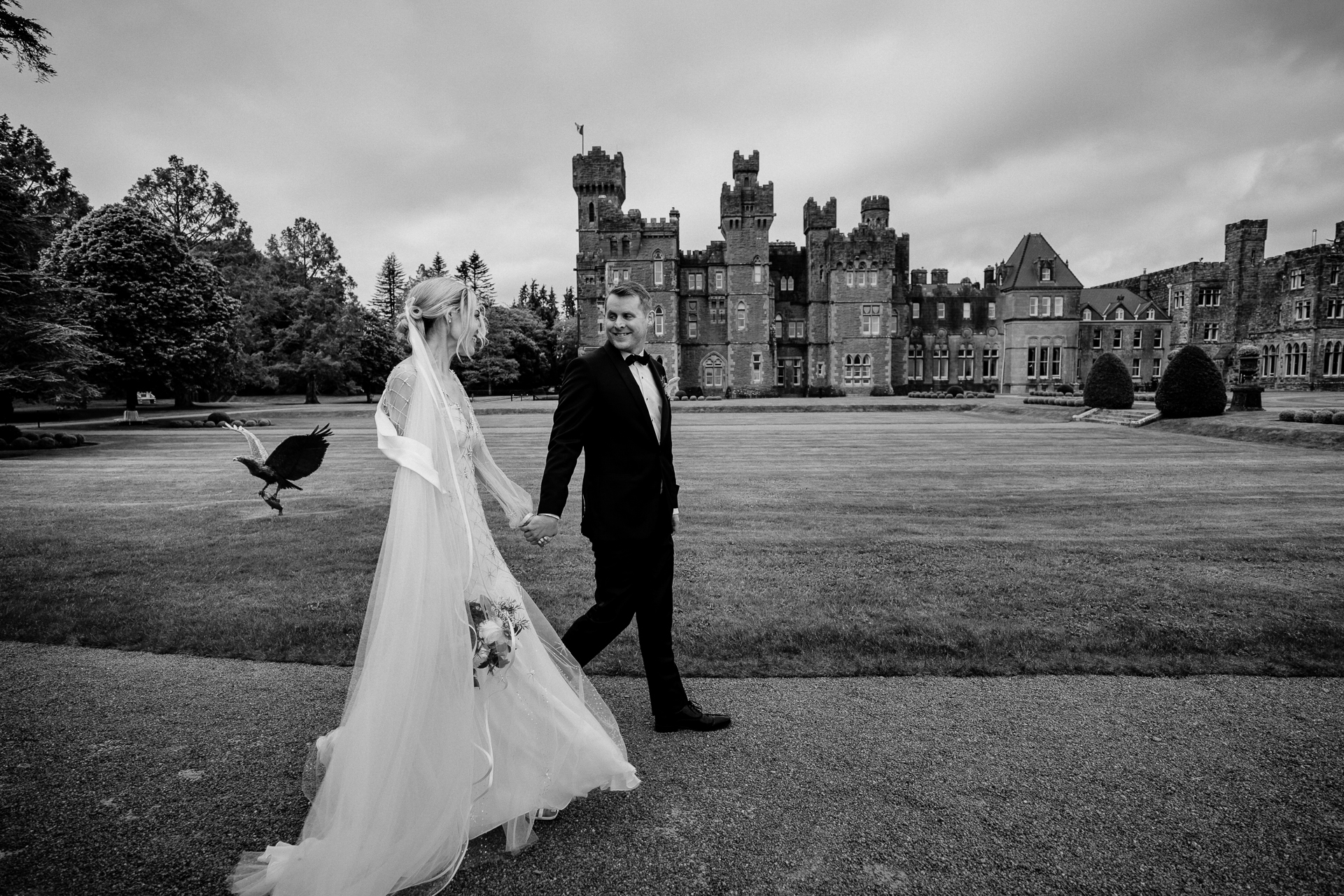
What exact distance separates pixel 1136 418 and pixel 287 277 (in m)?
60.6

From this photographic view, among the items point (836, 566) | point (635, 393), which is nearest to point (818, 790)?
point (635, 393)

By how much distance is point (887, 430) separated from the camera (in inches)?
998

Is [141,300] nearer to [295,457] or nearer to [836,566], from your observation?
[295,457]

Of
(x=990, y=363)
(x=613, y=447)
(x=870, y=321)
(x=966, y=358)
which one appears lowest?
(x=613, y=447)

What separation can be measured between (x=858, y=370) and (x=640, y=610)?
198ft

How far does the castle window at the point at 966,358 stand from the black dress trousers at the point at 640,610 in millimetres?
71679

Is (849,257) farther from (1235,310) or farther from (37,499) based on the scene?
(37,499)

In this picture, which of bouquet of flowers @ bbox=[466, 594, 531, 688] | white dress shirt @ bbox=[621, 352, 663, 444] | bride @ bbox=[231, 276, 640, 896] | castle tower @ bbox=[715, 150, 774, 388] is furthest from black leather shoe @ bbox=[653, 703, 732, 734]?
castle tower @ bbox=[715, 150, 774, 388]

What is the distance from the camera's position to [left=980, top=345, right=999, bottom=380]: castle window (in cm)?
6900

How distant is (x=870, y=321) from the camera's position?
200ft

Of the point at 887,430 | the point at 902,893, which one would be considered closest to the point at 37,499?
the point at 902,893

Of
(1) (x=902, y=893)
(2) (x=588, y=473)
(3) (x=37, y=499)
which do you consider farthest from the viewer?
(3) (x=37, y=499)

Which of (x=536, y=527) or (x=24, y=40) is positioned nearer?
(x=536, y=527)

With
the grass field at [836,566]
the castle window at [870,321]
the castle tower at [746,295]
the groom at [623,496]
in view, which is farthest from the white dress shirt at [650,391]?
the castle window at [870,321]
